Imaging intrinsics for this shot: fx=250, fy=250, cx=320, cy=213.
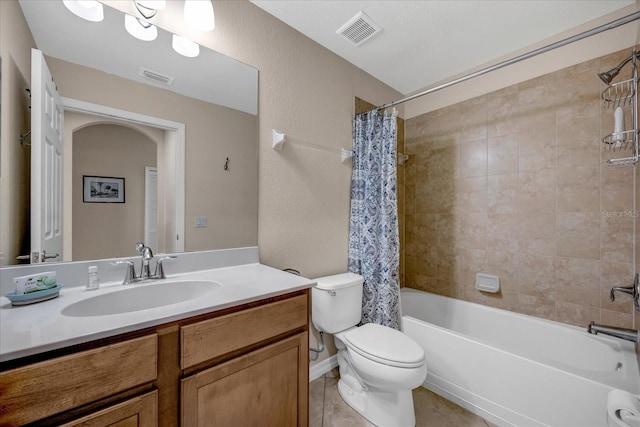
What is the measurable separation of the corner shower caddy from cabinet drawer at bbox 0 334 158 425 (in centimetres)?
234

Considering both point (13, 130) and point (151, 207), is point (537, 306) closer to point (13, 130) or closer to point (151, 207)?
Answer: point (151, 207)

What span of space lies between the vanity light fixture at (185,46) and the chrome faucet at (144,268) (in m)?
1.00

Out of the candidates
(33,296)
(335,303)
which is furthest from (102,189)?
(335,303)

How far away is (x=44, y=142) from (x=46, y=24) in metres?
0.48

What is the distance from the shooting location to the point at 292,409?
109 cm

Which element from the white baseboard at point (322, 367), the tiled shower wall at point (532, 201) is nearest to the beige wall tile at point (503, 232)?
the tiled shower wall at point (532, 201)

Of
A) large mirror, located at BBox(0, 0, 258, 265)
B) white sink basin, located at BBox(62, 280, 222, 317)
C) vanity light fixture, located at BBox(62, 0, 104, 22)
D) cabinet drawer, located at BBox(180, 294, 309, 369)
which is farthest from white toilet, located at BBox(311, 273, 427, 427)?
vanity light fixture, located at BBox(62, 0, 104, 22)

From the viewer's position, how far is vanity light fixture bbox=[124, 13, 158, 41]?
3.81 ft

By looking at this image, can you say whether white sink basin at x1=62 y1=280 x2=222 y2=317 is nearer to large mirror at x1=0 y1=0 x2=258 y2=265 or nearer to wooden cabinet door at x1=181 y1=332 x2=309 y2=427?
large mirror at x1=0 y1=0 x2=258 y2=265

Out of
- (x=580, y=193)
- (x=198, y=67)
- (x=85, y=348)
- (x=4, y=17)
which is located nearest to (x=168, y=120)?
(x=198, y=67)

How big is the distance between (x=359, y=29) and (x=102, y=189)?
178 centimetres

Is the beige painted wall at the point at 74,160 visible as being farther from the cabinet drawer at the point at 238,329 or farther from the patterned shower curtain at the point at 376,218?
the patterned shower curtain at the point at 376,218

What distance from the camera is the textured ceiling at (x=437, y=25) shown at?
150cm

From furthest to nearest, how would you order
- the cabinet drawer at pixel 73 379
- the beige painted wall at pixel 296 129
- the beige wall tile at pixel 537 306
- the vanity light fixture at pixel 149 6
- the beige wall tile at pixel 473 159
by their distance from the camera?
the beige wall tile at pixel 473 159 → the beige wall tile at pixel 537 306 → the beige painted wall at pixel 296 129 → the vanity light fixture at pixel 149 6 → the cabinet drawer at pixel 73 379
